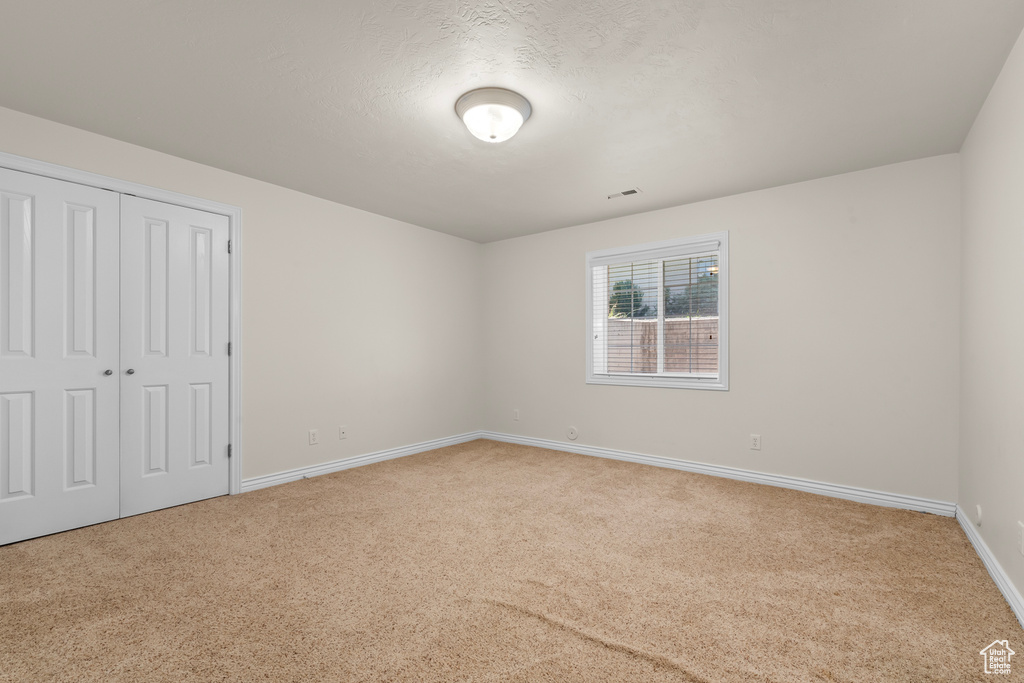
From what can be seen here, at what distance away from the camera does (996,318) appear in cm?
232

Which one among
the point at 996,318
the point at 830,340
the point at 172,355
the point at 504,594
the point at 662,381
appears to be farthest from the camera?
the point at 662,381

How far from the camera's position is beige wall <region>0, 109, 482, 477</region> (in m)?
3.31

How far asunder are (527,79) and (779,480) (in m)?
3.55

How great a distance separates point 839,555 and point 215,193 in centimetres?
473

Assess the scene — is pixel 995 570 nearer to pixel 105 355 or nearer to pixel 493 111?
pixel 493 111

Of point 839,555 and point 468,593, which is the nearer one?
point 468,593

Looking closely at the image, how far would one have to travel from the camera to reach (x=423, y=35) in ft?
6.62

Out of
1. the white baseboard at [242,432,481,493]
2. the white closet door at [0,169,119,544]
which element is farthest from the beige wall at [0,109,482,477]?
the white closet door at [0,169,119,544]

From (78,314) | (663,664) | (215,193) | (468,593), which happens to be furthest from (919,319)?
(78,314)

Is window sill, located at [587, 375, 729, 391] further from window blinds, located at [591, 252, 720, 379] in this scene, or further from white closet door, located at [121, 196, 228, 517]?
white closet door, located at [121, 196, 228, 517]

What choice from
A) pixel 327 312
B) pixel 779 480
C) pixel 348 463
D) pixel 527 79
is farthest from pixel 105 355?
pixel 779 480

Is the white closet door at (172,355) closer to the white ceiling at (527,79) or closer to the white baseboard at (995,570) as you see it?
the white ceiling at (527,79)

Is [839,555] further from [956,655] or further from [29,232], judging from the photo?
[29,232]

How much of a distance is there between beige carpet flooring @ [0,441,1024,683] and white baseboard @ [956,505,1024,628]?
0.05m
